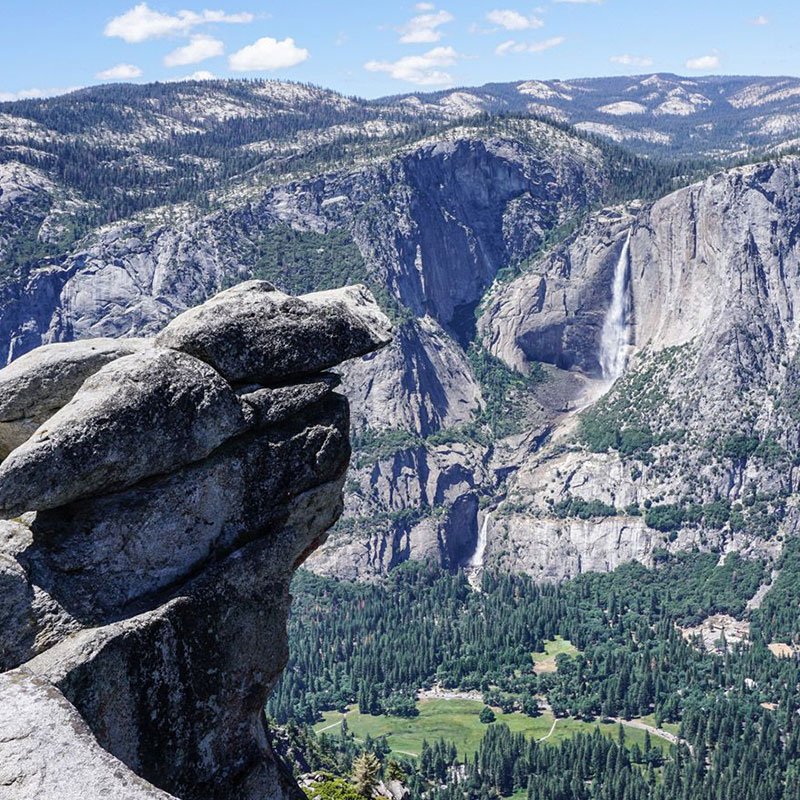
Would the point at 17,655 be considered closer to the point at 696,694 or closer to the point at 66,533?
the point at 66,533

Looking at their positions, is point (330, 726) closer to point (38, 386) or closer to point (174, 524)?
point (38, 386)

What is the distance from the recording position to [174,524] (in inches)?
1232

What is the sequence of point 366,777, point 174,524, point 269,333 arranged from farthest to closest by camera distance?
1. point 366,777
2. point 269,333
3. point 174,524

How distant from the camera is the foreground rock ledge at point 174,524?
28156 mm

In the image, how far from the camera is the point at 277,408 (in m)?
33.6

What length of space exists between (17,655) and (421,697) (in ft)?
562

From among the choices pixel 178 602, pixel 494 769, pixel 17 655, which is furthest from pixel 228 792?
pixel 494 769

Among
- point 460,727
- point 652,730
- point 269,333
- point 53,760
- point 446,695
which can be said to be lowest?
point 652,730

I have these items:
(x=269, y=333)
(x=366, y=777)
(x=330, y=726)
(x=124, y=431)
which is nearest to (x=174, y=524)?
(x=124, y=431)

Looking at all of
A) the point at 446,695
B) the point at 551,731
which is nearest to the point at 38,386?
the point at 551,731

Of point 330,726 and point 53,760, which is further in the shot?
point 330,726

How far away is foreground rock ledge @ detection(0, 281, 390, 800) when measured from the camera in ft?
92.4

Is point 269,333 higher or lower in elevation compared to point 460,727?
higher

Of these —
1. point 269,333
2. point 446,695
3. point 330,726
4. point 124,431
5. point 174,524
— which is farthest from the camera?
point 446,695
